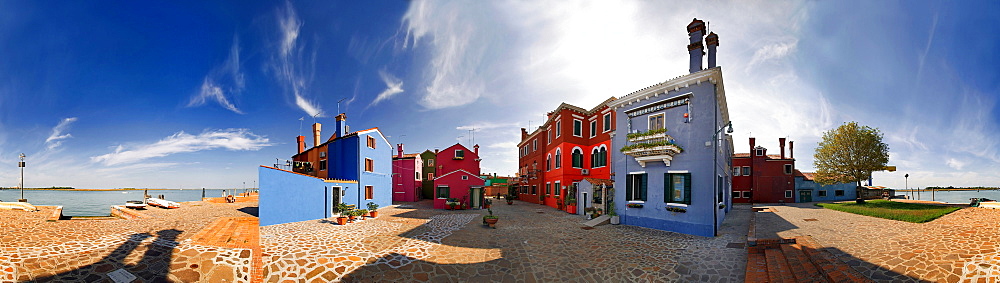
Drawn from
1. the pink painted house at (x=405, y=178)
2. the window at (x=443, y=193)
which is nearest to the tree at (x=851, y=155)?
the window at (x=443, y=193)

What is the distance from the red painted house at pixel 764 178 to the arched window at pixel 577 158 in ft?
71.5

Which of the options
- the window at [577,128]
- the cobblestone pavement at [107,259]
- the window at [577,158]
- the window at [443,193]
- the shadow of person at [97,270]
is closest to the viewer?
the shadow of person at [97,270]

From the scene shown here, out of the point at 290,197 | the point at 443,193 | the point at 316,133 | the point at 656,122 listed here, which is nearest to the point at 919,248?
the point at 656,122

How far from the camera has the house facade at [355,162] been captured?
77.0ft

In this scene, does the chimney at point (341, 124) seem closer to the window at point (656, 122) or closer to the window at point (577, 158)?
the window at point (577, 158)

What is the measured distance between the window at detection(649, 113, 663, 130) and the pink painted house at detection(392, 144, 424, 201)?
89.1ft

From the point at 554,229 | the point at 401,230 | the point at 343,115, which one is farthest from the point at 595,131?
the point at 343,115

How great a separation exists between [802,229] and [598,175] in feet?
39.3

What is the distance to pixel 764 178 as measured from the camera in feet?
116

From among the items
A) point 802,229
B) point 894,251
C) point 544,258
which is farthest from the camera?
point 802,229

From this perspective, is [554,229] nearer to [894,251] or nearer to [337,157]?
[894,251]

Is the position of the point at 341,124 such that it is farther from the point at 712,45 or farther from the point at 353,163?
the point at 712,45

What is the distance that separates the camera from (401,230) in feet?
47.5

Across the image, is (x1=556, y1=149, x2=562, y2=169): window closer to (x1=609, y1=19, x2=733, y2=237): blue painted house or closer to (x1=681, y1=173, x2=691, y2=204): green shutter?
(x1=609, y1=19, x2=733, y2=237): blue painted house
